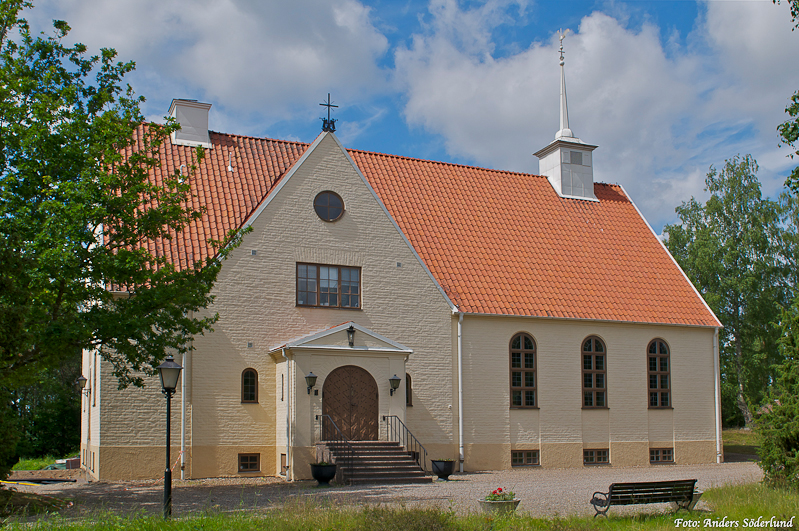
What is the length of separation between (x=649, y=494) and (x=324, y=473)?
26.7ft

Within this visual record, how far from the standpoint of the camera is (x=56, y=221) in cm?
1404

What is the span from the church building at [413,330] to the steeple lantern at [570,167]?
181 millimetres

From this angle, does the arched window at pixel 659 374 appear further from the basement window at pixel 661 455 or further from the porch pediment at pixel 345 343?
the porch pediment at pixel 345 343

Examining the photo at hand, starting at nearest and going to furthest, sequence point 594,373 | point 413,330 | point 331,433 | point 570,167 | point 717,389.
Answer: point 331,433
point 413,330
point 594,373
point 717,389
point 570,167

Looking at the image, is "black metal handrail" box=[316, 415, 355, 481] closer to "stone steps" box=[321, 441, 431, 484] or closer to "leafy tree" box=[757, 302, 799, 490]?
"stone steps" box=[321, 441, 431, 484]

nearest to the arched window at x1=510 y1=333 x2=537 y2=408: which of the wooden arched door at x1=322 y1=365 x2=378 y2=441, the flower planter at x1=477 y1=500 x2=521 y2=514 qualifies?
the wooden arched door at x1=322 y1=365 x2=378 y2=441

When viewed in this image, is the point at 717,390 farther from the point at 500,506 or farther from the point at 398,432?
the point at 500,506

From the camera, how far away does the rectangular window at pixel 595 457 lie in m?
24.9

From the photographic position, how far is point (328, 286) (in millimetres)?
22172

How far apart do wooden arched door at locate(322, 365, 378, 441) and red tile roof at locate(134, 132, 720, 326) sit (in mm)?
4338

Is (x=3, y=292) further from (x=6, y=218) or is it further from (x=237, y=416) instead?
(x=237, y=416)

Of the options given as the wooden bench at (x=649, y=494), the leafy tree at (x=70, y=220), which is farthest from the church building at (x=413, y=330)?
the wooden bench at (x=649, y=494)

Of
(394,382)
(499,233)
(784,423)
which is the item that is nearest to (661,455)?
(499,233)

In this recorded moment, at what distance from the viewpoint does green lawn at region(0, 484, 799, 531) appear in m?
10.9
